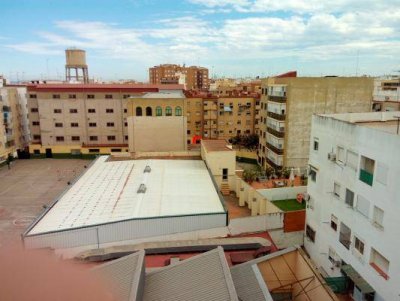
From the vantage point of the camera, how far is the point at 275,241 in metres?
25.6

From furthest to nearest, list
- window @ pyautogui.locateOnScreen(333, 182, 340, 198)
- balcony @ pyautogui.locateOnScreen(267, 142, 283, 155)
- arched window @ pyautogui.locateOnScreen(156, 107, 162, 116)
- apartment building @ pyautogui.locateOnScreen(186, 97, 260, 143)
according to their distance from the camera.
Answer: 1. apartment building @ pyautogui.locateOnScreen(186, 97, 260, 143)
2. arched window @ pyautogui.locateOnScreen(156, 107, 162, 116)
3. balcony @ pyautogui.locateOnScreen(267, 142, 283, 155)
4. window @ pyautogui.locateOnScreen(333, 182, 340, 198)

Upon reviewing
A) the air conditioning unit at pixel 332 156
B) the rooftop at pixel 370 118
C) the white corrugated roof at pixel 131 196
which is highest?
the rooftop at pixel 370 118

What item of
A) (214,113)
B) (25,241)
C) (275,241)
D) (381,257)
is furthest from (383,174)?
(214,113)

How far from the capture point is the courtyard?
31.8 metres

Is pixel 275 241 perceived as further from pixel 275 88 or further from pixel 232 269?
pixel 275 88

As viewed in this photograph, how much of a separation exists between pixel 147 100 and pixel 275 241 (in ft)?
84.5

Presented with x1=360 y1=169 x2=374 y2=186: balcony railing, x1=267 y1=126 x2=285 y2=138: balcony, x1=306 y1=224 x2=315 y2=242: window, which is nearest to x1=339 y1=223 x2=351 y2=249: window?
x1=360 y1=169 x2=374 y2=186: balcony railing

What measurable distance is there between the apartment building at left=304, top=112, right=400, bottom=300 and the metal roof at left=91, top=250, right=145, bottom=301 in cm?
1091

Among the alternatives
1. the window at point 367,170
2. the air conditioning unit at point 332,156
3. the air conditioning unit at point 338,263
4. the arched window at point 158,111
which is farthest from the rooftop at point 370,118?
the arched window at point 158,111

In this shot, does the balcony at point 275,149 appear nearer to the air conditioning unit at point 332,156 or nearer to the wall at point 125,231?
the wall at point 125,231

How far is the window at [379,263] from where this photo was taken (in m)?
15.3

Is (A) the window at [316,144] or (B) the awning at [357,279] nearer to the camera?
(B) the awning at [357,279]

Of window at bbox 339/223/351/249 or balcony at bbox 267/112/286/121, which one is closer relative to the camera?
window at bbox 339/223/351/249

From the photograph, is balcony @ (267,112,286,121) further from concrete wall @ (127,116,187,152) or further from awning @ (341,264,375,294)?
awning @ (341,264,375,294)
